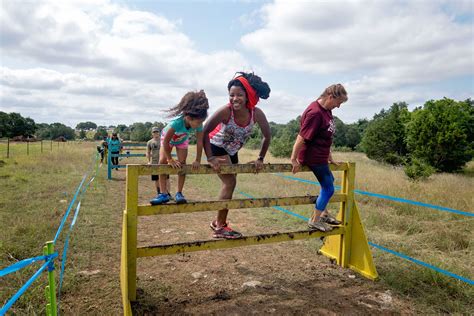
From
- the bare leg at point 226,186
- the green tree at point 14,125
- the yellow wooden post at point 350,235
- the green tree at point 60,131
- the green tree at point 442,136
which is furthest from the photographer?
the green tree at point 60,131

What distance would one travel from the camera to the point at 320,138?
3602mm

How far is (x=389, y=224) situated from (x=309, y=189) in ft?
12.0

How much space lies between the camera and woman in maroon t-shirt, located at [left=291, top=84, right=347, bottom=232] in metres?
3.53

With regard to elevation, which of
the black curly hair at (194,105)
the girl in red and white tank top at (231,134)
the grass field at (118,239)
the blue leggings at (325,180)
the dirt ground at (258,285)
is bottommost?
the dirt ground at (258,285)

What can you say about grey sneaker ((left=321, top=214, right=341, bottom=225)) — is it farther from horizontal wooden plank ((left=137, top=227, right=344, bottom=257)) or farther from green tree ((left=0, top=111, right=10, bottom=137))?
green tree ((left=0, top=111, right=10, bottom=137))

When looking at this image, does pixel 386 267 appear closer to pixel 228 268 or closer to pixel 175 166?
pixel 228 268

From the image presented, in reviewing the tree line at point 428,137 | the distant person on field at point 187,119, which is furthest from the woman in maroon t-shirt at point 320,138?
the tree line at point 428,137

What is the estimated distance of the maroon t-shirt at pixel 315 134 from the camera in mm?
3514

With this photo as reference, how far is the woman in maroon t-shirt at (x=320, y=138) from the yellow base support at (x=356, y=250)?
56 cm

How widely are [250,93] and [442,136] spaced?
22135 millimetres

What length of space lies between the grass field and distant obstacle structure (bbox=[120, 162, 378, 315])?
0.36 m

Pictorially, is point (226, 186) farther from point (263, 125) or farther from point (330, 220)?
point (330, 220)

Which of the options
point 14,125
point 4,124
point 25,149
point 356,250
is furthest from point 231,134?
point 14,125

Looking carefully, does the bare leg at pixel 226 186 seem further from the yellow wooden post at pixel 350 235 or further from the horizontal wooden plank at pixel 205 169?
the yellow wooden post at pixel 350 235
